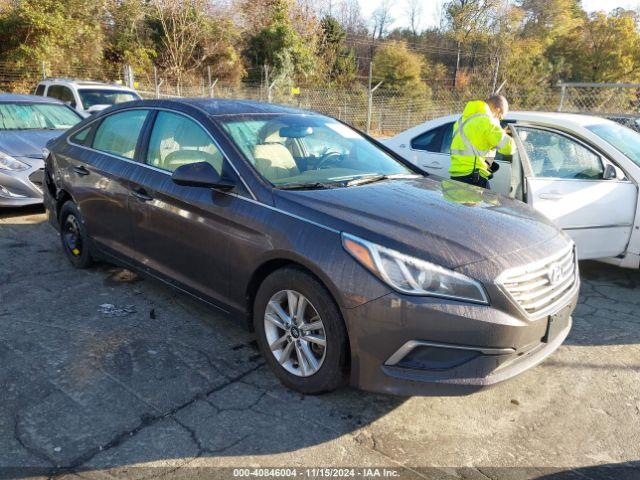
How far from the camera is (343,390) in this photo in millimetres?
3012

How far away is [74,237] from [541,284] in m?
4.03

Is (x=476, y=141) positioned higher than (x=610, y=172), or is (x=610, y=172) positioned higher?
(x=476, y=141)

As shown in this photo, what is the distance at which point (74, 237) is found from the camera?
15.8 ft

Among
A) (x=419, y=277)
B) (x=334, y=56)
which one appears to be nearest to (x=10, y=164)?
(x=419, y=277)

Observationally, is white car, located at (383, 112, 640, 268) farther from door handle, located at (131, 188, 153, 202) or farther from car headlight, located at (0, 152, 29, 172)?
car headlight, located at (0, 152, 29, 172)

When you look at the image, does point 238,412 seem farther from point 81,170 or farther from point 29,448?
point 81,170

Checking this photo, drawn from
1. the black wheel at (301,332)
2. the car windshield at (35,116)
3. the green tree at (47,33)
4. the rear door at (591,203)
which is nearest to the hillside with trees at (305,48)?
the green tree at (47,33)

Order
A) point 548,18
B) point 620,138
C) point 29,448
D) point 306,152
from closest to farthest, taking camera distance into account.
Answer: point 29,448
point 306,152
point 620,138
point 548,18

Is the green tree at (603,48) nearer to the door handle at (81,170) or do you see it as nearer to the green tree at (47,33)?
the green tree at (47,33)

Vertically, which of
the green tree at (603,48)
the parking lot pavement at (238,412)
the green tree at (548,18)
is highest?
the green tree at (548,18)

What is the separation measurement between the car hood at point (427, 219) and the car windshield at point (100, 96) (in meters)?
8.63

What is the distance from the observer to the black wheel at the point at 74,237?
460 centimetres

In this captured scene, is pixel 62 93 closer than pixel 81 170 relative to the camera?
No

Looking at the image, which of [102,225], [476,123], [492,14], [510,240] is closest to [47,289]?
[102,225]
